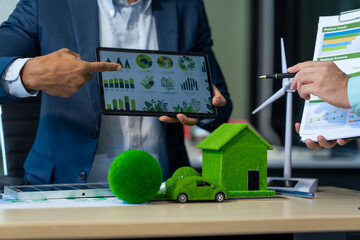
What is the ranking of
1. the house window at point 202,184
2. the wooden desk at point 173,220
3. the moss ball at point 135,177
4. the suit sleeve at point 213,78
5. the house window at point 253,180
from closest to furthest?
the wooden desk at point 173,220 < the moss ball at point 135,177 < the house window at point 202,184 < the house window at point 253,180 < the suit sleeve at point 213,78

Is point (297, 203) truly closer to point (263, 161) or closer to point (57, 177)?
point (263, 161)

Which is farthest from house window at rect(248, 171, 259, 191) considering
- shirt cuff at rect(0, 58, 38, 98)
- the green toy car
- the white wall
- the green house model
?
the white wall

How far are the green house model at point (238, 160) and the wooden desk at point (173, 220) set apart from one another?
0.12 metres

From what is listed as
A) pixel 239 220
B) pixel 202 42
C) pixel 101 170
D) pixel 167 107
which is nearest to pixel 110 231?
pixel 239 220

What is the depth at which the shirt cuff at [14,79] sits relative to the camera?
1327 mm

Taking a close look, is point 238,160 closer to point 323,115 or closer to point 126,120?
point 323,115

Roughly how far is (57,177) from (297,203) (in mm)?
819

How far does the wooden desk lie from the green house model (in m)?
0.12

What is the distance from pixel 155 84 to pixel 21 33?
52cm

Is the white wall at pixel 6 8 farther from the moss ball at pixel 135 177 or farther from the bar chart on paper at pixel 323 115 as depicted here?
the bar chart on paper at pixel 323 115

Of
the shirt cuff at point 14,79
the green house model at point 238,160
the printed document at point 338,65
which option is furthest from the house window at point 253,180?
the shirt cuff at point 14,79

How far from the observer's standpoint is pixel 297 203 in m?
1.20

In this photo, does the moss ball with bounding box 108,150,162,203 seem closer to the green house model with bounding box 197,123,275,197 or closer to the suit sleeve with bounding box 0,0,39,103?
the green house model with bounding box 197,123,275,197

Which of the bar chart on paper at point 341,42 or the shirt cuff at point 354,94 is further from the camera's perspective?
the bar chart on paper at point 341,42
